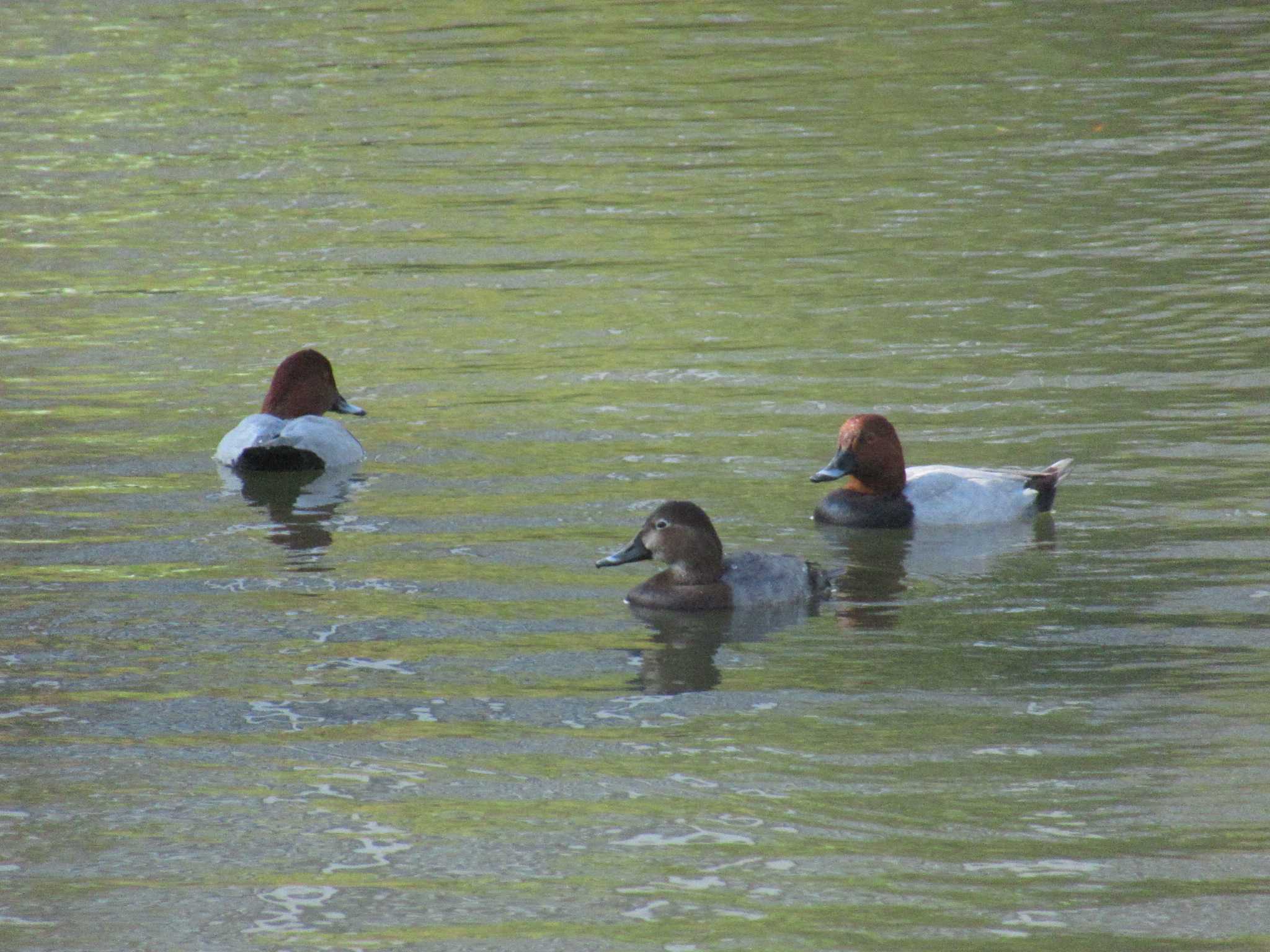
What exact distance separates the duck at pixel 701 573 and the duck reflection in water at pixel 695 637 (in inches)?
1.5

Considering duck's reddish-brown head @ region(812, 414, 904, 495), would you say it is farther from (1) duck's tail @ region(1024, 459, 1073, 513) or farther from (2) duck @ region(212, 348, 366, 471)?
(2) duck @ region(212, 348, 366, 471)

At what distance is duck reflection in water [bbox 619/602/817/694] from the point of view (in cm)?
A: 851

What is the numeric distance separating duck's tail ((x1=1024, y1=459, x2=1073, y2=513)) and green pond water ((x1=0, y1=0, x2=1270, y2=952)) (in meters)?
0.12

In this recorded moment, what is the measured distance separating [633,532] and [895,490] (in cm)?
139

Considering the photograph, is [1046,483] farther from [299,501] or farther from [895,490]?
[299,501]

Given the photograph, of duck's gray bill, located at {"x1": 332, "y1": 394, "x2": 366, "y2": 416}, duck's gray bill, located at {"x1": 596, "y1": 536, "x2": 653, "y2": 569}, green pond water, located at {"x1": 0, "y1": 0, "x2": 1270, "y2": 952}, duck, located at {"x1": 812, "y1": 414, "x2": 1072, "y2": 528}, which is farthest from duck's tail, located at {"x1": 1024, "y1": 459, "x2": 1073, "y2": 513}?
duck's gray bill, located at {"x1": 332, "y1": 394, "x2": 366, "y2": 416}

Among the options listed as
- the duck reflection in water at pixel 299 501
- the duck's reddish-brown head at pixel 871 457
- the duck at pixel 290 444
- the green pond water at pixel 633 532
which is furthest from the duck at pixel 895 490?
the duck at pixel 290 444

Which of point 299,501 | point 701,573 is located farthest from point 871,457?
point 299,501

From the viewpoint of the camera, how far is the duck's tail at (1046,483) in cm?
1055

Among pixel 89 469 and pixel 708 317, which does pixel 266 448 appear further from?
pixel 708 317

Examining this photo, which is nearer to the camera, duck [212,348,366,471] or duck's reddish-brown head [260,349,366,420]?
duck [212,348,366,471]

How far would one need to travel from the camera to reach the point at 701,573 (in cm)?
938

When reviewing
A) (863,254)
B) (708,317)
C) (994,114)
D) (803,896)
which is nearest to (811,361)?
(708,317)

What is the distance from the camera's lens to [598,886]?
6.60 m
